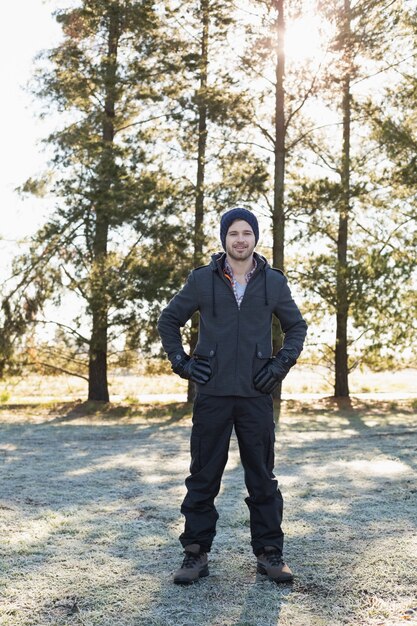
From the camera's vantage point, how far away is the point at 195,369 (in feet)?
12.8

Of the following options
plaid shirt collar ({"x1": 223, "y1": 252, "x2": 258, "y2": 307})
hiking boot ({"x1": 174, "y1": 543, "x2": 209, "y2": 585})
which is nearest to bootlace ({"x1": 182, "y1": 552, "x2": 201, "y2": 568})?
hiking boot ({"x1": 174, "y1": 543, "x2": 209, "y2": 585})

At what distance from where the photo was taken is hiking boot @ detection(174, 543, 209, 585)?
3.79m

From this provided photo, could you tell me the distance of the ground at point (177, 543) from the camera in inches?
134

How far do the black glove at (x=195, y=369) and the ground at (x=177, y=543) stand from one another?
1.11m

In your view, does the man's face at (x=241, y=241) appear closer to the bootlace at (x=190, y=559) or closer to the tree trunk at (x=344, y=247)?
the bootlace at (x=190, y=559)

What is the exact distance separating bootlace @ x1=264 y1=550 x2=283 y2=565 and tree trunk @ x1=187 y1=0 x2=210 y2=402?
12564 mm

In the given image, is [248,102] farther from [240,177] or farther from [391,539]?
[391,539]

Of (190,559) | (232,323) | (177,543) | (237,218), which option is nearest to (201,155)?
(237,218)

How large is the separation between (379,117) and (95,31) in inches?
296

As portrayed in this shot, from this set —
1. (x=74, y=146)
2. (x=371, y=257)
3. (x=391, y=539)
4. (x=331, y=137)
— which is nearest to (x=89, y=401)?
(x=74, y=146)

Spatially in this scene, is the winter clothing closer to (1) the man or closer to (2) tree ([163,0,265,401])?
(1) the man

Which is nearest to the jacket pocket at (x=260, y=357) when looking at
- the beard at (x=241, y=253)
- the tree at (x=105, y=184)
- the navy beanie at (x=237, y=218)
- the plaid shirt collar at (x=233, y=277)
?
the plaid shirt collar at (x=233, y=277)

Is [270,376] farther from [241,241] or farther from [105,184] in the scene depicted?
[105,184]

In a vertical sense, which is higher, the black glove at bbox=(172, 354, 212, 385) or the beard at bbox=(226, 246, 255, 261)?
the beard at bbox=(226, 246, 255, 261)
